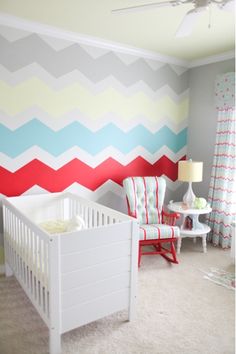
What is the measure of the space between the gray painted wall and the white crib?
199 cm

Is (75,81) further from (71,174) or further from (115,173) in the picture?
(115,173)

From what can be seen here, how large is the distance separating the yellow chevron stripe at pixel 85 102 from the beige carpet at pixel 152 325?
1618 millimetres

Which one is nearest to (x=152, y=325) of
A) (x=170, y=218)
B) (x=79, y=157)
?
(x=170, y=218)

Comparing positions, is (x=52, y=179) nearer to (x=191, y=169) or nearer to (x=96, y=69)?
(x=96, y=69)

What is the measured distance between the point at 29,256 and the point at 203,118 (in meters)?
2.77

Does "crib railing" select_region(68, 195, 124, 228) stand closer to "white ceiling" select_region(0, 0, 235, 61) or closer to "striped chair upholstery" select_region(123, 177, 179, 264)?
"striped chair upholstery" select_region(123, 177, 179, 264)

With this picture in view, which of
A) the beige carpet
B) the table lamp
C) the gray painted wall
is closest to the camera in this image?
the beige carpet

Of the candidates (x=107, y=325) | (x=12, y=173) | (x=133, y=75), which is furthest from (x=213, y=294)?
(x=133, y=75)

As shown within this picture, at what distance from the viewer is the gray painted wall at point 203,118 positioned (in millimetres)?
3691

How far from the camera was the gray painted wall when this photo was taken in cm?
369

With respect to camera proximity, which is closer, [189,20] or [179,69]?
[189,20]

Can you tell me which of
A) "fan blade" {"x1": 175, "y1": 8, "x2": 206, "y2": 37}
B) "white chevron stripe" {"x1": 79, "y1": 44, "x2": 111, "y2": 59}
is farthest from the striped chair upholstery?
"fan blade" {"x1": 175, "y1": 8, "x2": 206, "y2": 37}

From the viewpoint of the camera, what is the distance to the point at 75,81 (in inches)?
119

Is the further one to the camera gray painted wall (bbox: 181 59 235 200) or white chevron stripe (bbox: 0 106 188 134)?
gray painted wall (bbox: 181 59 235 200)
